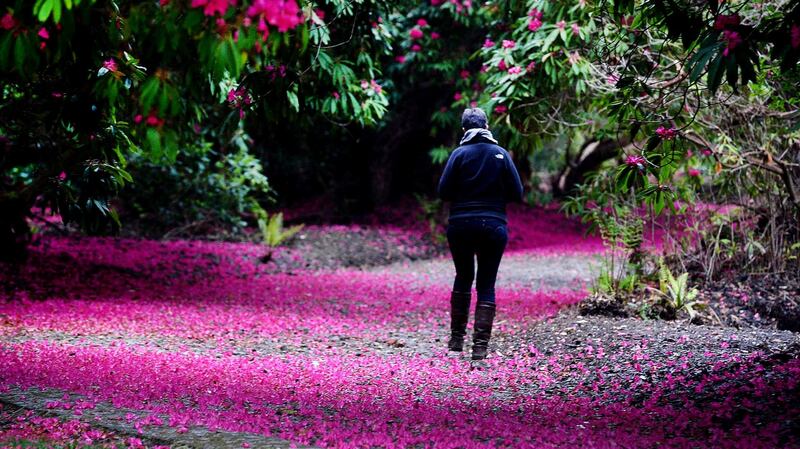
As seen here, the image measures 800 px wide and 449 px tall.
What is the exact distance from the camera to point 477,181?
5418mm

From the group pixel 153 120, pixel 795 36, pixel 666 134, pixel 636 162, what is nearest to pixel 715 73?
pixel 795 36

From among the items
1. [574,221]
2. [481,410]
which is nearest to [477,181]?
[481,410]

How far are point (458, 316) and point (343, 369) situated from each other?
0.99m

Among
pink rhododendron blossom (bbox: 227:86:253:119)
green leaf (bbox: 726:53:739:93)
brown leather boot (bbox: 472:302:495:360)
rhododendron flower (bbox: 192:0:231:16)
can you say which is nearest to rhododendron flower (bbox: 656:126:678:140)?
green leaf (bbox: 726:53:739:93)

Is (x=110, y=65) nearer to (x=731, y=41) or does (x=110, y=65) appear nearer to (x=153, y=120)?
(x=153, y=120)

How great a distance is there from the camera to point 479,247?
17.9 feet

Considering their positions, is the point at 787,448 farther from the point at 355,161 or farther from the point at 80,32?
the point at 355,161

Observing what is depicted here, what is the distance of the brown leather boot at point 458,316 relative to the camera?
5648mm

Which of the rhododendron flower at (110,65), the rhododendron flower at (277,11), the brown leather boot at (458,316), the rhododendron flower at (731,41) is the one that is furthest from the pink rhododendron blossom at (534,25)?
the rhododendron flower at (277,11)

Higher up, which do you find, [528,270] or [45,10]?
[45,10]

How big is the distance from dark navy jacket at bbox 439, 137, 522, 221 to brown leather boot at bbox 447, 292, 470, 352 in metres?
0.63

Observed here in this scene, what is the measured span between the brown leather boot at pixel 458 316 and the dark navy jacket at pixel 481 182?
2.08ft

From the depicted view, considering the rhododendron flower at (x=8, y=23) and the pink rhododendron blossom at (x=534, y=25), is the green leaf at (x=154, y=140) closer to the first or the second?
the rhododendron flower at (x=8, y=23)

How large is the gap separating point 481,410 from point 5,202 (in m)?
5.90
